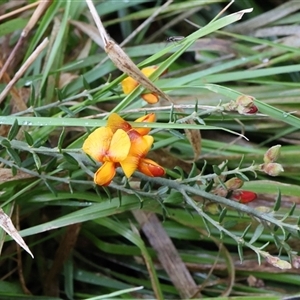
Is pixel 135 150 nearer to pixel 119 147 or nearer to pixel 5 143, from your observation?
pixel 119 147

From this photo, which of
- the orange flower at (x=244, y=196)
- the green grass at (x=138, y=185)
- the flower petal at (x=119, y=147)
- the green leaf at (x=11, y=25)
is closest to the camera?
the flower petal at (x=119, y=147)

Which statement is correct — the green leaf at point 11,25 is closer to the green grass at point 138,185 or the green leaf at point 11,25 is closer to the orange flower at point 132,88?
the green grass at point 138,185

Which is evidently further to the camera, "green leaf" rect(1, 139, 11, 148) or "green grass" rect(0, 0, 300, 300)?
"green grass" rect(0, 0, 300, 300)

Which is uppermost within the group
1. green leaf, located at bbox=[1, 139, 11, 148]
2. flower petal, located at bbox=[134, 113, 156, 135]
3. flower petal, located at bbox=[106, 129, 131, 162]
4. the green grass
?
green leaf, located at bbox=[1, 139, 11, 148]

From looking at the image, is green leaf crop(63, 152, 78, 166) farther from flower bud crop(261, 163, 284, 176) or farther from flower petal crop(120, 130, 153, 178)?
flower bud crop(261, 163, 284, 176)

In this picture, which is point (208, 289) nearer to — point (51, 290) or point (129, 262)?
point (129, 262)

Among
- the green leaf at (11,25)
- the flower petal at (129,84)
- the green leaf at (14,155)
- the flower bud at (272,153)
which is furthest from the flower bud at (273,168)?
the green leaf at (11,25)

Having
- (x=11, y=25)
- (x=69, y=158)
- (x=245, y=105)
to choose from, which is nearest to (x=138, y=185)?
(x=69, y=158)

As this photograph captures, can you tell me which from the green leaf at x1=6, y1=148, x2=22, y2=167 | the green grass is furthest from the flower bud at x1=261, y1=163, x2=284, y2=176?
the green leaf at x1=6, y1=148, x2=22, y2=167
